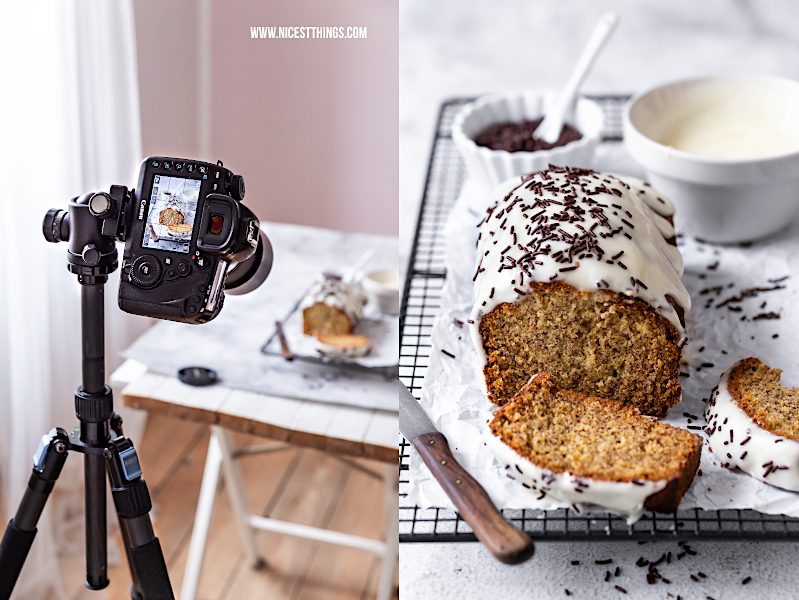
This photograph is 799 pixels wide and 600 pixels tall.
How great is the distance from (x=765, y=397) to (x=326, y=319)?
2.69 ft

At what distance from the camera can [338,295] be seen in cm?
171

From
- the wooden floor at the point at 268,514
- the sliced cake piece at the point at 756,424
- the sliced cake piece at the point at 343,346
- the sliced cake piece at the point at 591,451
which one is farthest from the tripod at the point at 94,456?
the wooden floor at the point at 268,514

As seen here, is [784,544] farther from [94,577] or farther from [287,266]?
[287,266]

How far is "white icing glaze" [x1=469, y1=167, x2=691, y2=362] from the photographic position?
1164 mm

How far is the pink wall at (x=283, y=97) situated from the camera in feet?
4.48

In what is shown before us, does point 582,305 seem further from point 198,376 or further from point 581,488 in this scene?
point 198,376

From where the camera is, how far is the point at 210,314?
0.99m

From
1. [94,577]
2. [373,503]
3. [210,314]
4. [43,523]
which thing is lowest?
[373,503]

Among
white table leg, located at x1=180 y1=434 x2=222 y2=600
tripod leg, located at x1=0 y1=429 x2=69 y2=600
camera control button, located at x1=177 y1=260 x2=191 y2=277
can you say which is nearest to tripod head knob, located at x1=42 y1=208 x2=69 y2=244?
camera control button, located at x1=177 y1=260 x2=191 y2=277

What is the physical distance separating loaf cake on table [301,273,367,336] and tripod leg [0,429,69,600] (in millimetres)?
639

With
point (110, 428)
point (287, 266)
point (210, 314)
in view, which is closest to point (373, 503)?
point (287, 266)

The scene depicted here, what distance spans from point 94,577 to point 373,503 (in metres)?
1.26

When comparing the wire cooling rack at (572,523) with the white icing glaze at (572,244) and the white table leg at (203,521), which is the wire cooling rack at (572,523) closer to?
the white icing glaze at (572,244)

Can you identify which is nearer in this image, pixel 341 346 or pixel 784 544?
pixel 784 544
